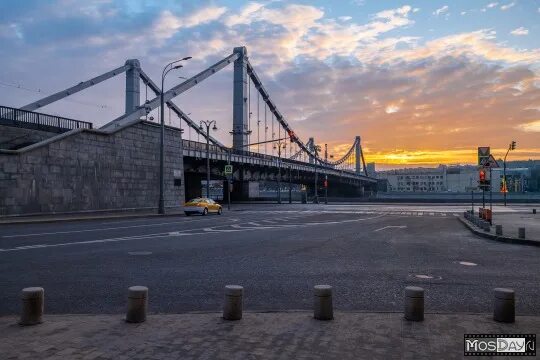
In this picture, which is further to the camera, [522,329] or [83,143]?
→ [83,143]

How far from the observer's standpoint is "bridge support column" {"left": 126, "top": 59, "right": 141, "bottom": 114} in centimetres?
7081

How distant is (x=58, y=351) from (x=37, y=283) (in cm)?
464

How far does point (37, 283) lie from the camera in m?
9.27

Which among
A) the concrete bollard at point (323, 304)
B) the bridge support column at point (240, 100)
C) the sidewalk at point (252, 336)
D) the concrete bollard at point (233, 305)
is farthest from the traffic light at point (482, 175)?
the bridge support column at point (240, 100)

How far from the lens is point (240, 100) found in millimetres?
85125

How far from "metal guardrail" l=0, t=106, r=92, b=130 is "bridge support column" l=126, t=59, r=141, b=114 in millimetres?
36069

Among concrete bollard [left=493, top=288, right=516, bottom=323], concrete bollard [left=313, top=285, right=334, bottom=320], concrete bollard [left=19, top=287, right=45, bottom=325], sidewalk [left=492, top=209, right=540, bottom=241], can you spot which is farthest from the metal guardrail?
concrete bollard [left=493, top=288, right=516, bottom=323]

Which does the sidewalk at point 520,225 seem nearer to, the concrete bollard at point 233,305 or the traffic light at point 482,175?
the traffic light at point 482,175

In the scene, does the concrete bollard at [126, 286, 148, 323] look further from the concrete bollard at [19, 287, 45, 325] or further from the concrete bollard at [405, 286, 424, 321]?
the concrete bollard at [405, 286, 424, 321]

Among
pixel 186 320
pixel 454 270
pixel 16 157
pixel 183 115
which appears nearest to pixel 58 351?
pixel 186 320

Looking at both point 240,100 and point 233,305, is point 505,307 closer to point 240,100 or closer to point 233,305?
point 233,305

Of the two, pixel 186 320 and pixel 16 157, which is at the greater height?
pixel 16 157

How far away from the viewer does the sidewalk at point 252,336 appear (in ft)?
16.9

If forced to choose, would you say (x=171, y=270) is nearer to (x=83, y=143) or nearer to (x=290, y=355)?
(x=290, y=355)
